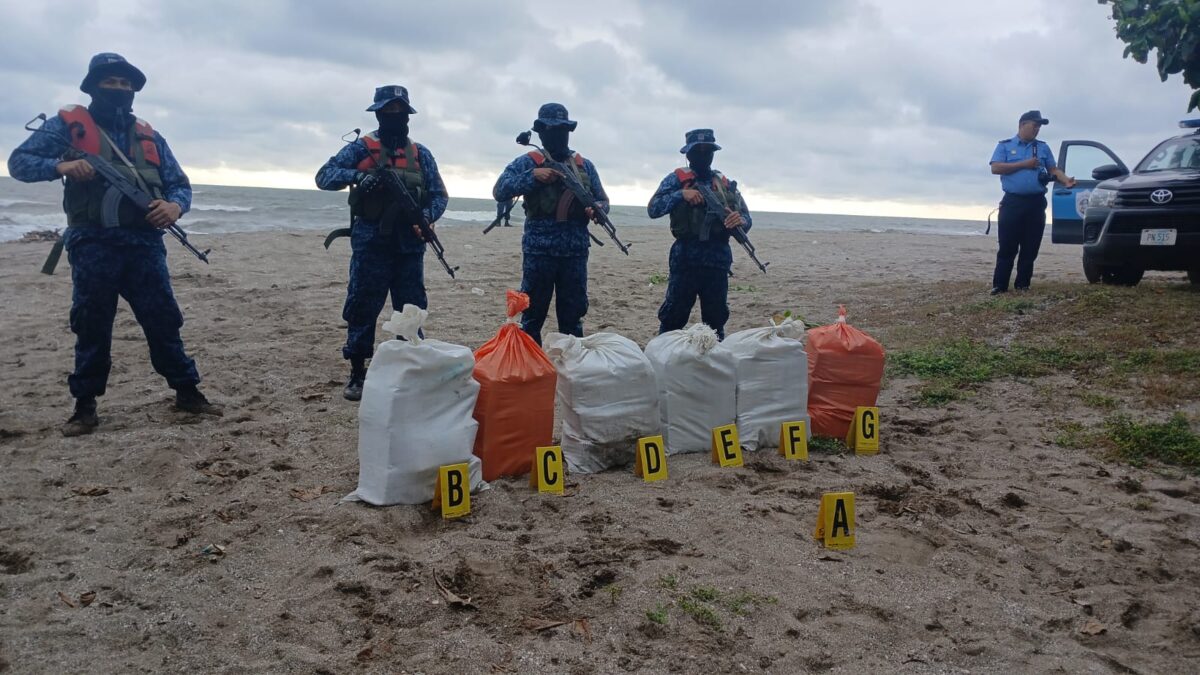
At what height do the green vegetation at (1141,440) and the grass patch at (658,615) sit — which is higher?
the green vegetation at (1141,440)

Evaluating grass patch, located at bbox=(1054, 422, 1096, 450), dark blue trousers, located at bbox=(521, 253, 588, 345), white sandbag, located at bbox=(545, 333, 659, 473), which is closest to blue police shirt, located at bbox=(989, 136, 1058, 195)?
grass patch, located at bbox=(1054, 422, 1096, 450)

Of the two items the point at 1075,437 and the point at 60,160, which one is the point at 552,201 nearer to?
the point at 60,160

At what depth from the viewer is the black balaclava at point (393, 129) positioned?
5.04 metres

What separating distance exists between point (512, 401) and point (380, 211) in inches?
74.4

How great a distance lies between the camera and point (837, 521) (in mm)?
3199

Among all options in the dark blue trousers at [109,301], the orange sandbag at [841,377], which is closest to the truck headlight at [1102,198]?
the orange sandbag at [841,377]

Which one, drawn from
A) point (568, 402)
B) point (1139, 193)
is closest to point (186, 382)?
point (568, 402)

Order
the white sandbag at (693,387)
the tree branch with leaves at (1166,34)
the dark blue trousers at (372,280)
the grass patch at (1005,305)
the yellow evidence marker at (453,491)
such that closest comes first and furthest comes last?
the yellow evidence marker at (453,491) < the white sandbag at (693,387) < the dark blue trousers at (372,280) < the tree branch with leaves at (1166,34) < the grass patch at (1005,305)

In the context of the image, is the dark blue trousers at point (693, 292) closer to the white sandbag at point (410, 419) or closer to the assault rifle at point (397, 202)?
Answer: the assault rifle at point (397, 202)

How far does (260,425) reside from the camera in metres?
4.81

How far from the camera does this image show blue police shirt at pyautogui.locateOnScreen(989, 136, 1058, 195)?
7.86 metres

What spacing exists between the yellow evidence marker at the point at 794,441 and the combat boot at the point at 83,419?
372 centimetres

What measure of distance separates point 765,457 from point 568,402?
42.0 inches

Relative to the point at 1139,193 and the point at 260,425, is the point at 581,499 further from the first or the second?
the point at 1139,193
